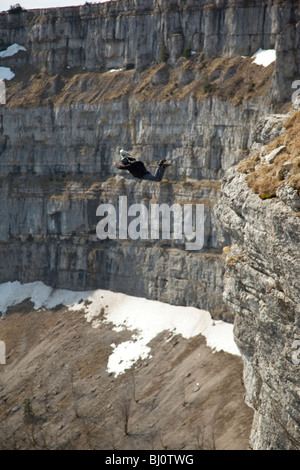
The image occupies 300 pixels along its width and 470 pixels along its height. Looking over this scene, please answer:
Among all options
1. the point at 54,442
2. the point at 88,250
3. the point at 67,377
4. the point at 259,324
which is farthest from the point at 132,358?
the point at 259,324

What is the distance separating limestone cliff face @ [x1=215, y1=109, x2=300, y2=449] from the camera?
38625 millimetres

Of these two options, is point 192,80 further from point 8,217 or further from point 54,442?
point 54,442

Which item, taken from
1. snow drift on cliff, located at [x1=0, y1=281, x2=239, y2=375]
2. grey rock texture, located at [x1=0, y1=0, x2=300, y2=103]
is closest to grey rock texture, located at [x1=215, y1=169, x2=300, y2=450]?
snow drift on cliff, located at [x1=0, y1=281, x2=239, y2=375]

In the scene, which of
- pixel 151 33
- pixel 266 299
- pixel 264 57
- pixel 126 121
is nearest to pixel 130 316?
pixel 126 121

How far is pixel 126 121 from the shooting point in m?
91.2

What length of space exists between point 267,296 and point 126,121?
5332 centimetres

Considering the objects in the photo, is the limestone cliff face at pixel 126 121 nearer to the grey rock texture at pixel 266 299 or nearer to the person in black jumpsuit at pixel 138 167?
the grey rock texture at pixel 266 299

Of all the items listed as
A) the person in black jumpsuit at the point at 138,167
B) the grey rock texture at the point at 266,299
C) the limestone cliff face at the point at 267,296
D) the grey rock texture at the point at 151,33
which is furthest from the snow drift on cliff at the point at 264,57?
the person in black jumpsuit at the point at 138,167

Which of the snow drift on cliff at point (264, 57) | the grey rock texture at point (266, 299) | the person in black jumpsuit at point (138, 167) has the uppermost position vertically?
the snow drift on cliff at point (264, 57)

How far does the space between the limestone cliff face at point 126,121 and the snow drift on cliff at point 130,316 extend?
1.54 m

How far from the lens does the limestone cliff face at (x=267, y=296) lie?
3862cm

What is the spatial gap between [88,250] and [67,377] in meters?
20.6

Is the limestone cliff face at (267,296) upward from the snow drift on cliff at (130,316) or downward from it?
upward

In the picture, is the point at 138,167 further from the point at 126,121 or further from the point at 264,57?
the point at 126,121
